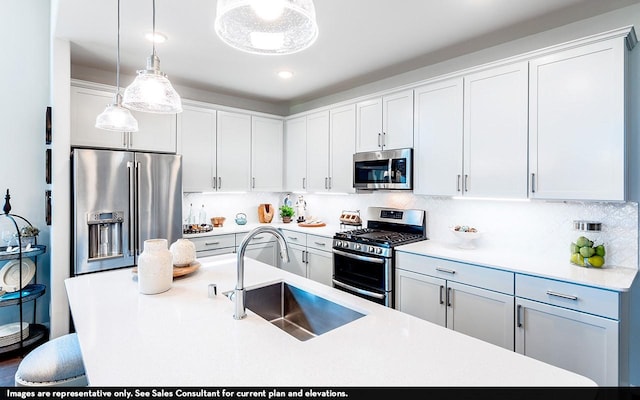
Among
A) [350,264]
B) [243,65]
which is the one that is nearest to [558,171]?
[350,264]

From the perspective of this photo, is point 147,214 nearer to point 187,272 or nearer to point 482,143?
point 187,272

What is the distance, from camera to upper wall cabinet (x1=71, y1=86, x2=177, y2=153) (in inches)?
118

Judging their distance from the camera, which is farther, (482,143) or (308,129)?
(308,129)

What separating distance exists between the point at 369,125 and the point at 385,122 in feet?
0.68

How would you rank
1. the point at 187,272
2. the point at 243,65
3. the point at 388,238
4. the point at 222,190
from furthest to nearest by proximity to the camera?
the point at 222,190, the point at 243,65, the point at 388,238, the point at 187,272

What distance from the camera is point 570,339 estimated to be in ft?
6.36

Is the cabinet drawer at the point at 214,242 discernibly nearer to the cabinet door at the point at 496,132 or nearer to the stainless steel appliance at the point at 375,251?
the stainless steel appliance at the point at 375,251

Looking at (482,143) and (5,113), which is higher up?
(5,113)

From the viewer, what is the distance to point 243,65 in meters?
3.28

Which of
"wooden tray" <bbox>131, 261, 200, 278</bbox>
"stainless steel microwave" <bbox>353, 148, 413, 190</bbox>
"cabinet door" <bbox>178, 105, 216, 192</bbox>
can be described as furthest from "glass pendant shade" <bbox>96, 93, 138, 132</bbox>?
"stainless steel microwave" <bbox>353, 148, 413, 190</bbox>

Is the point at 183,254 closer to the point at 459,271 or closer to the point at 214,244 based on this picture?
the point at 214,244

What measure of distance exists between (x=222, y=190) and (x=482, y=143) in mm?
2885

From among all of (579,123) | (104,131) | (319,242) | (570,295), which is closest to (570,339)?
(570,295)

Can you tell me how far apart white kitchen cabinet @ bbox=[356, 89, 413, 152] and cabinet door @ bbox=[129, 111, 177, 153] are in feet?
6.70
